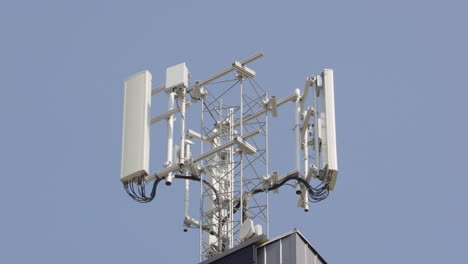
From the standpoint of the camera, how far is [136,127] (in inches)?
3078

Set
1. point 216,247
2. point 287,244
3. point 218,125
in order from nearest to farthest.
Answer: point 287,244 → point 216,247 → point 218,125

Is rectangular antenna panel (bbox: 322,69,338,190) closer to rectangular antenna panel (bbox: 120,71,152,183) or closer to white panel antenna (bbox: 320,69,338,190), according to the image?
white panel antenna (bbox: 320,69,338,190)

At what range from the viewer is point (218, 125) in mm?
81562

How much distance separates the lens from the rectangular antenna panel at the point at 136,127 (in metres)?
76.9

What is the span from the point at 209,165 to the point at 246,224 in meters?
7.01

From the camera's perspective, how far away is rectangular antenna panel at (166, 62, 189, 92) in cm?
7956

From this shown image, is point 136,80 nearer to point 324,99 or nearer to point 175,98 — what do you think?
point 175,98

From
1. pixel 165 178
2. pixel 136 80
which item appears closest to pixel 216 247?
pixel 165 178

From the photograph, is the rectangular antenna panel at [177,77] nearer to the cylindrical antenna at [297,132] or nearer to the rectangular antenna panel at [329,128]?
the cylindrical antenna at [297,132]

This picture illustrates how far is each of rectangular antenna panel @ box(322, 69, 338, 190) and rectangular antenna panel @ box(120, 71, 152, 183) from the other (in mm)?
8080

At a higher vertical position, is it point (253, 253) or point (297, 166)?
point (297, 166)

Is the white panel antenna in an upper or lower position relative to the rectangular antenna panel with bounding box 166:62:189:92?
lower

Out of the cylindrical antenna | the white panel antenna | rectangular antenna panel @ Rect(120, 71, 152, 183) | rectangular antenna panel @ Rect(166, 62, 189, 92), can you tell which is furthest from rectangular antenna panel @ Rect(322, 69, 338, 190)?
rectangular antenna panel @ Rect(120, 71, 152, 183)

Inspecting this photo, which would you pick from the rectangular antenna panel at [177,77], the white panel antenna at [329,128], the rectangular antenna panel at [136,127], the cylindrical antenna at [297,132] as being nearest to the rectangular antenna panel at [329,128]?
the white panel antenna at [329,128]
